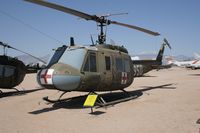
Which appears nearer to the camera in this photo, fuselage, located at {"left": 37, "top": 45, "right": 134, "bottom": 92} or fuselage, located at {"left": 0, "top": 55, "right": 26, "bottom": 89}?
fuselage, located at {"left": 37, "top": 45, "right": 134, "bottom": 92}

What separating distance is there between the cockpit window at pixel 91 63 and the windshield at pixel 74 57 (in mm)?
261

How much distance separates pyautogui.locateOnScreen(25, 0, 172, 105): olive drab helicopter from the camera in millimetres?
8484

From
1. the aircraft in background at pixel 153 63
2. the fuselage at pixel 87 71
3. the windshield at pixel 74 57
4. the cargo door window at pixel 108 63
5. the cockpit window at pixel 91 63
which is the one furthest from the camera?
the aircraft in background at pixel 153 63

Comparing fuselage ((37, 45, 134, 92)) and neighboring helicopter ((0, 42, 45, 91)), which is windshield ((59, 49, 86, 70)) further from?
neighboring helicopter ((0, 42, 45, 91))

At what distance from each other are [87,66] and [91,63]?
0.28 metres

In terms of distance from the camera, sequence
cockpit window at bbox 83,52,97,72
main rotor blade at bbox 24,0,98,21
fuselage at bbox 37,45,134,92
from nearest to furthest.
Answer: main rotor blade at bbox 24,0,98,21
fuselage at bbox 37,45,134,92
cockpit window at bbox 83,52,97,72

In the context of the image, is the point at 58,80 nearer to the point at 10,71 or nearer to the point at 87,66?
the point at 87,66

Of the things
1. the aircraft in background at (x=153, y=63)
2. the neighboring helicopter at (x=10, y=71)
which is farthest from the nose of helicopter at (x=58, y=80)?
the aircraft in background at (x=153, y=63)

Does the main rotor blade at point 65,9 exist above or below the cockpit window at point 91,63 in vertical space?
above

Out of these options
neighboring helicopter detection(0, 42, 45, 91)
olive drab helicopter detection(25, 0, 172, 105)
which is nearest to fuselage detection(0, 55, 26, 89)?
neighboring helicopter detection(0, 42, 45, 91)

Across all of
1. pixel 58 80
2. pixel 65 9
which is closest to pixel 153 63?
pixel 58 80

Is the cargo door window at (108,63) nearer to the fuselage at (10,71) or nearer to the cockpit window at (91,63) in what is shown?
the cockpit window at (91,63)

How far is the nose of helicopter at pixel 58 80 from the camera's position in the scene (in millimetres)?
8391

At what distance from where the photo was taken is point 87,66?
9227mm
